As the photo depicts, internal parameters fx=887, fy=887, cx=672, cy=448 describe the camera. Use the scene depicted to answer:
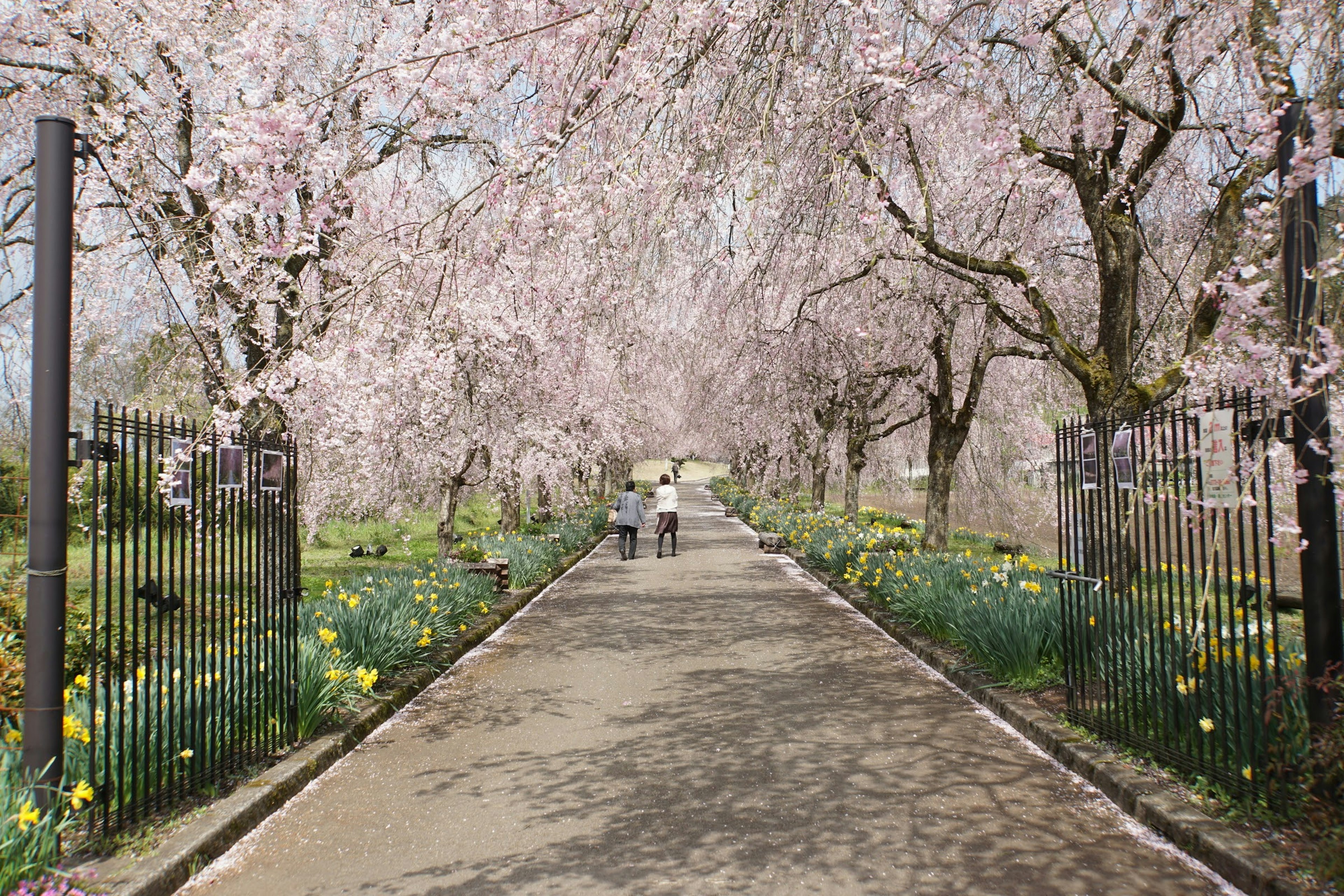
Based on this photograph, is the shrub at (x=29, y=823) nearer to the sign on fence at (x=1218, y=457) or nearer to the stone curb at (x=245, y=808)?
the stone curb at (x=245, y=808)

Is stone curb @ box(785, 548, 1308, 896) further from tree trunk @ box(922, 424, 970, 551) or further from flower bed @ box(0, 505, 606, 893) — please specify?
tree trunk @ box(922, 424, 970, 551)

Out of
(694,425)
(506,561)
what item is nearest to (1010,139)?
(506,561)

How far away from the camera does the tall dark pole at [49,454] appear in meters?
3.50

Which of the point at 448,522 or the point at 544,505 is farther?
the point at 544,505

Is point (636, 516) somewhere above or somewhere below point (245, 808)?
above

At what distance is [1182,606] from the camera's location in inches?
175

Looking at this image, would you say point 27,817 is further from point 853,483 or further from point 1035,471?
point 1035,471

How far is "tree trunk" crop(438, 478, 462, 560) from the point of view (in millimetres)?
13742

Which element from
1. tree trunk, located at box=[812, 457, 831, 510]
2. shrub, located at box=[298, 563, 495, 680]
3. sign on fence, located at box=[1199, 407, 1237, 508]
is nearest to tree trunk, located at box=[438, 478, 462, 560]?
shrub, located at box=[298, 563, 495, 680]

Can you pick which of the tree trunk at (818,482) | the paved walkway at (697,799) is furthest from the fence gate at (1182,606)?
the tree trunk at (818,482)

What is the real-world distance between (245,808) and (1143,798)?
173 inches

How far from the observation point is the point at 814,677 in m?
7.55

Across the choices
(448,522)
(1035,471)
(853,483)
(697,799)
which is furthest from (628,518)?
(697,799)

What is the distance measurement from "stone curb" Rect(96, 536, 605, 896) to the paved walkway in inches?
3.2
